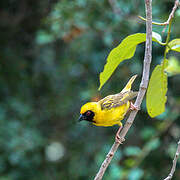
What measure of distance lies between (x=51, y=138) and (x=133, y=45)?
12.9 feet

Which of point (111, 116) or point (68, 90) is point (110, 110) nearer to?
point (111, 116)

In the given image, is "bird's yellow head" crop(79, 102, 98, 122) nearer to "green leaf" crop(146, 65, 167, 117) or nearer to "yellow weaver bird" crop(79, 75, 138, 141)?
"yellow weaver bird" crop(79, 75, 138, 141)

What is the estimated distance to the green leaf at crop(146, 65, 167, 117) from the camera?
1.55 metres

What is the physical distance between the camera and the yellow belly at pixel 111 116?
8.41 ft

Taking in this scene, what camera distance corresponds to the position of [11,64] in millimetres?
4738

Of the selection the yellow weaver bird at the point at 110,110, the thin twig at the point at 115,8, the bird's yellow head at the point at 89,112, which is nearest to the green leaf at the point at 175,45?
the yellow weaver bird at the point at 110,110

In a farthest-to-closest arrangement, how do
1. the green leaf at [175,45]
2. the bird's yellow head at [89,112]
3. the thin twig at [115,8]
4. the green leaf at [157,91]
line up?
1. the thin twig at [115,8]
2. the bird's yellow head at [89,112]
3. the green leaf at [157,91]
4. the green leaf at [175,45]

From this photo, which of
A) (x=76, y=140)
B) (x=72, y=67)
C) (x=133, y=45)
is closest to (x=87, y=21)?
(x=72, y=67)

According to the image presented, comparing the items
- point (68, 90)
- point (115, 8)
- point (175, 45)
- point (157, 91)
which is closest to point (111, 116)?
point (157, 91)

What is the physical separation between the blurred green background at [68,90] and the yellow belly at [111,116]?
1035mm

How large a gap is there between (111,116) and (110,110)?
0.17ft

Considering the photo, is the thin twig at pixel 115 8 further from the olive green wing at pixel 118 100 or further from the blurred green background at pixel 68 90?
the olive green wing at pixel 118 100

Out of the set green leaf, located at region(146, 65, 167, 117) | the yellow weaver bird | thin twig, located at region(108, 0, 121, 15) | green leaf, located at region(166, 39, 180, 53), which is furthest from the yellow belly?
thin twig, located at region(108, 0, 121, 15)

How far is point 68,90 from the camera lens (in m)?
4.88
